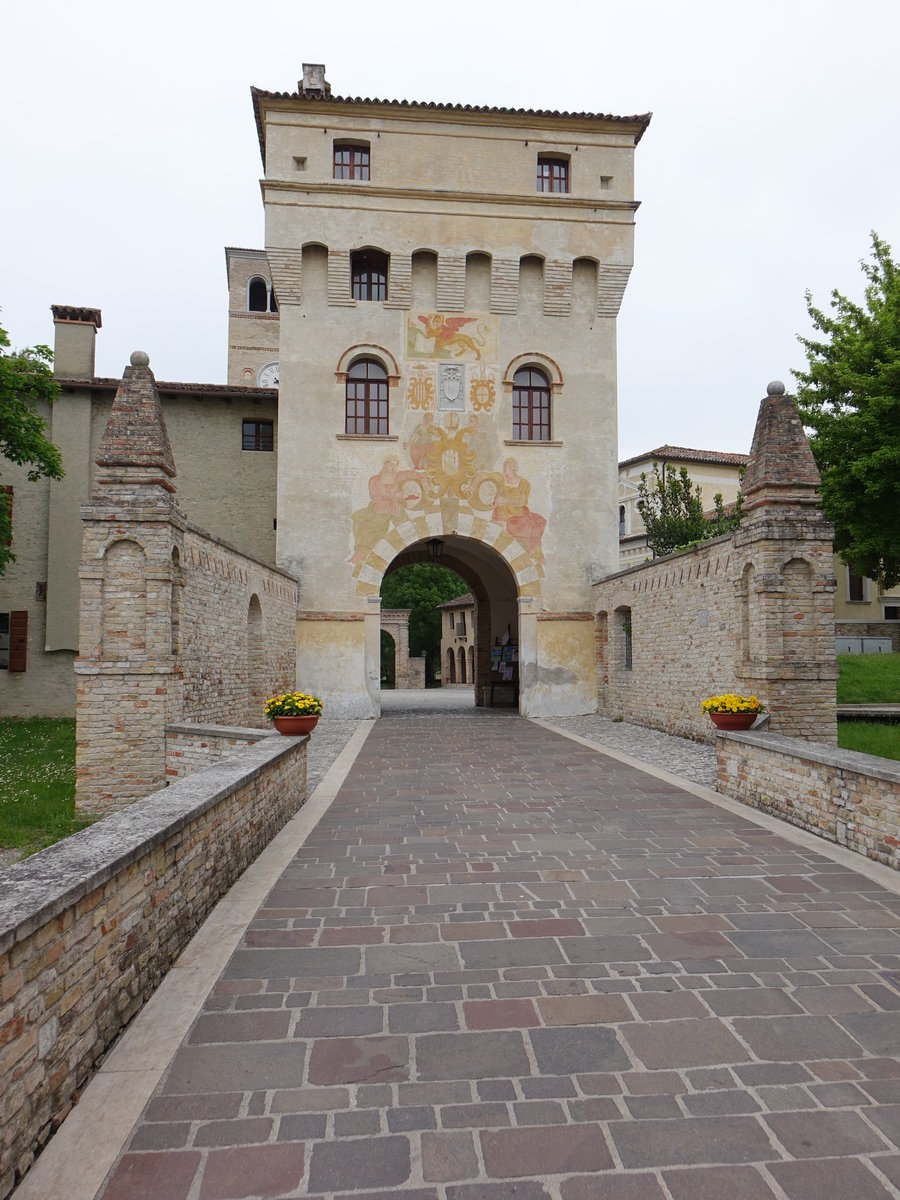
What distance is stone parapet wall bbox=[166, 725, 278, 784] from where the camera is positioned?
8.98 m

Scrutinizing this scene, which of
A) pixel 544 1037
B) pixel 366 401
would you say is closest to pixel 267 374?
pixel 366 401

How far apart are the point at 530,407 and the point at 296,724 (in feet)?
40.7

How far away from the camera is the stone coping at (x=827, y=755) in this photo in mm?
5891

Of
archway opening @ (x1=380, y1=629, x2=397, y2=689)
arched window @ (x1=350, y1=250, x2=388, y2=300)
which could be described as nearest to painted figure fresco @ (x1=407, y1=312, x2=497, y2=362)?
arched window @ (x1=350, y1=250, x2=388, y2=300)

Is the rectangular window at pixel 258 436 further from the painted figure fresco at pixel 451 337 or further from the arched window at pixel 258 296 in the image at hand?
the arched window at pixel 258 296

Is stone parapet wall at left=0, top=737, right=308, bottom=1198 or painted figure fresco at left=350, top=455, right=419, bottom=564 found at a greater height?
painted figure fresco at left=350, top=455, right=419, bottom=564

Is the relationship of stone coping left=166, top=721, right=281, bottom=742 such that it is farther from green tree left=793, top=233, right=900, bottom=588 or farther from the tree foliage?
the tree foliage

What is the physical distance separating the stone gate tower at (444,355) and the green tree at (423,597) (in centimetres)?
3172

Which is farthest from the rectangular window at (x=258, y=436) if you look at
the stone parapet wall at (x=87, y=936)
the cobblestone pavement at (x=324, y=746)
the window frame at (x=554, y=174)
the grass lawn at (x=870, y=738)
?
the stone parapet wall at (x=87, y=936)

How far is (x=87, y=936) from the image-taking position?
2943 mm

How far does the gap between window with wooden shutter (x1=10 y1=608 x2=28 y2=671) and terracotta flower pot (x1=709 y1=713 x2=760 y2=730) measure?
55.6ft

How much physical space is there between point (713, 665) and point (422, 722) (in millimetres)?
6968

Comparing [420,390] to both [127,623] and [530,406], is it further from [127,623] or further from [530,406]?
[127,623]

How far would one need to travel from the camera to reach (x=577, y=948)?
4.09 m
